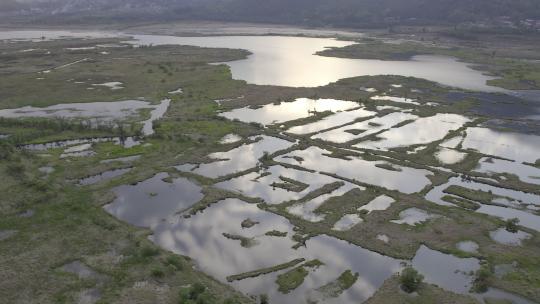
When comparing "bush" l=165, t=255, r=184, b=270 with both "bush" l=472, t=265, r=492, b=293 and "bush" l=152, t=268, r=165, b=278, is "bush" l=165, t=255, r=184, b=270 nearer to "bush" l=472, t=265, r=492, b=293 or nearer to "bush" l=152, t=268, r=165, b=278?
"bush" l=152, t=268, r=165, b=278

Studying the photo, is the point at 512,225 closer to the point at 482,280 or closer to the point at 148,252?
the point at 482,280

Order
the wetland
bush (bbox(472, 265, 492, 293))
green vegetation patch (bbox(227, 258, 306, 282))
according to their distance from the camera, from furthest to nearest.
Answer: green vegetation patch (bbox(227, 258, 306, 282)), the wetland, bush (bbox(472, 265, 492, 293))

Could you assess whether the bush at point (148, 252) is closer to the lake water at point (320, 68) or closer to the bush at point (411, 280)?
the bush at point (411, 280)

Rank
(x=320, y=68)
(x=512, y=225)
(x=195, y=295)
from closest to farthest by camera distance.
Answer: (x=195, y=295)
(x=512, y=225)
(x=320, y=68)

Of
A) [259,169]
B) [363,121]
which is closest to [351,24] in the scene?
[363,121]

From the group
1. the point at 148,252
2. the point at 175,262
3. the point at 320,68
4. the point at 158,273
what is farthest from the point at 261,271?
the point at 320,68

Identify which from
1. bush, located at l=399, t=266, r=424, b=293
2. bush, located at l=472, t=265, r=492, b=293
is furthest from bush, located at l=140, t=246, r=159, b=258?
bush, located at l=472, t=265, r=492, b=293

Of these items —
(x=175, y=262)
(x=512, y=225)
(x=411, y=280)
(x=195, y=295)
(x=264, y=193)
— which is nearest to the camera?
(x=195, y=295)

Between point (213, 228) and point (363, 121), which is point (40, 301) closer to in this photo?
point (213, 228)
